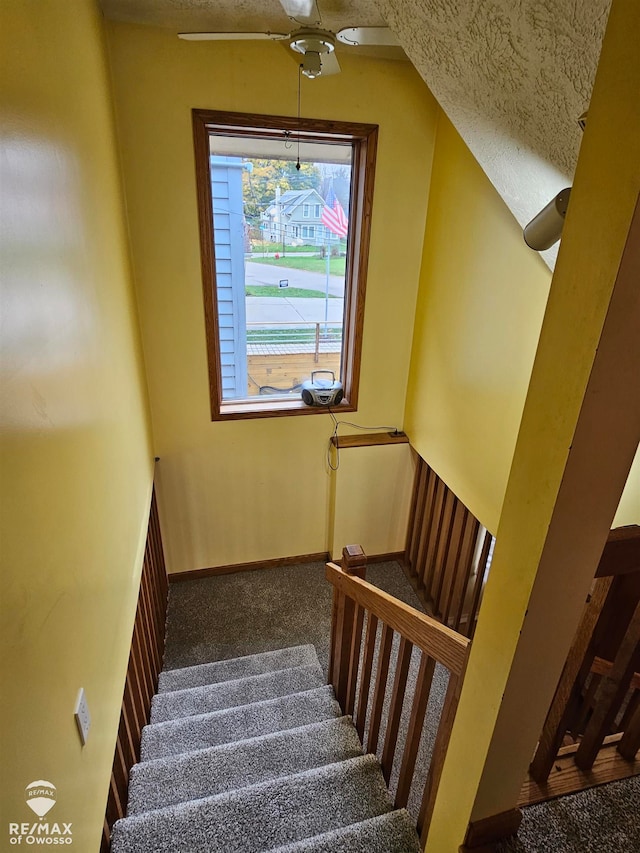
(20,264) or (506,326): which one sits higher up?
(20,264)

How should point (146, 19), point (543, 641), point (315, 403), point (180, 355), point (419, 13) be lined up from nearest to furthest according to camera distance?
point (543, 641)
point (419, 13)
point (146, 19)
point (180, 355)
point (315, 403)

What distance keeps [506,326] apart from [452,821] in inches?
75.1

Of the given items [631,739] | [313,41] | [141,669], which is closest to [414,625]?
[631,739]

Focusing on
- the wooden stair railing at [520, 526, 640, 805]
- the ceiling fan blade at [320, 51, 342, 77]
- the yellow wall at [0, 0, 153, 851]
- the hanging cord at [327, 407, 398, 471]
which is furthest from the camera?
the hanging cord at [327, 407, 398, 471]

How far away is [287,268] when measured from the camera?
289cm

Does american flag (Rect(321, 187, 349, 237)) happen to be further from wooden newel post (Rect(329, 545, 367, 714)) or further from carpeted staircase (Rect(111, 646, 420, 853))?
carpeted staircase (Rect(111, 646, 420, 853))

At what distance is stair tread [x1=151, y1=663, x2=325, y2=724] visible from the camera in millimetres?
2244

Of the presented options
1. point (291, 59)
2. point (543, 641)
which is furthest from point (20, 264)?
point (291, 59)

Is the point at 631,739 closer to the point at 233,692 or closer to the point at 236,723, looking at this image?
the point at 236,723

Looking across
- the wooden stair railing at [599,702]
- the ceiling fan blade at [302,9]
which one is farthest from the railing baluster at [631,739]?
the ceiling fan blade at [302,9]

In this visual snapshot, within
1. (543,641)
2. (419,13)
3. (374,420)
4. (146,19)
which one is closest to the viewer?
(543,641)

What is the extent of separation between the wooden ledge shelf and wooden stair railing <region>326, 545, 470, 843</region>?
4.41ft

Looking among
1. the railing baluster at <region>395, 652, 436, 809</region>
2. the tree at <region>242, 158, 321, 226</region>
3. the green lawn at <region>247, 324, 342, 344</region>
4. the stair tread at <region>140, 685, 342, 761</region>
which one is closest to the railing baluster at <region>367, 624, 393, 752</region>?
the railing baluster at <region>395, 652, 436, 809</region>

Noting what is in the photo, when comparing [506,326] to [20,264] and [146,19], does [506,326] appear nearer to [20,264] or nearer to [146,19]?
[20,264]
